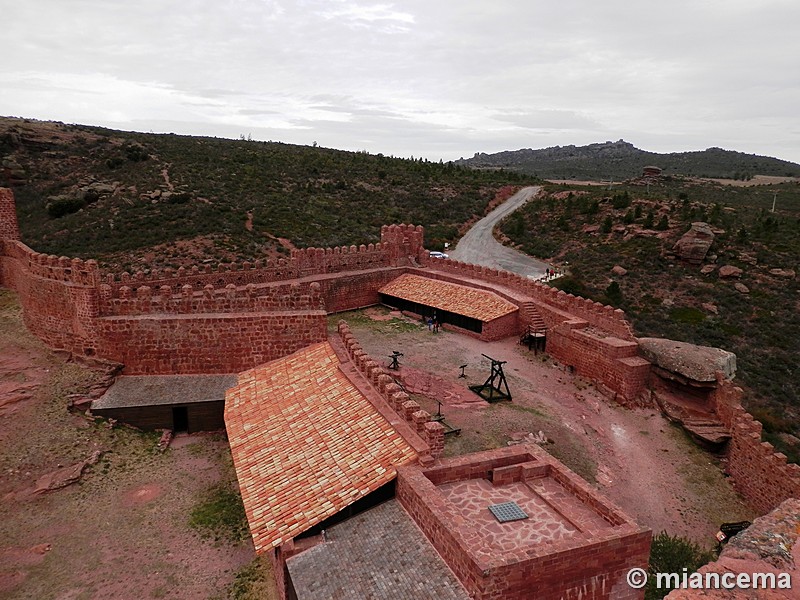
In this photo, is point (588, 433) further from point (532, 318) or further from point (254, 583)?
point (254, 583)

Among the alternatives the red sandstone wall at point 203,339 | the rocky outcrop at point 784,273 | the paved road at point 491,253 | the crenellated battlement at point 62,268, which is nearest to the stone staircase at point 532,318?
the red sandstone wall at point 203,339

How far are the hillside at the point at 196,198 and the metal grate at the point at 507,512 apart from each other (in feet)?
95.0

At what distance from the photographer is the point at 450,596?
25.6ft

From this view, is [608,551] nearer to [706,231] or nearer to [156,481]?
[156,481]

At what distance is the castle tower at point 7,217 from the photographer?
68.9ft

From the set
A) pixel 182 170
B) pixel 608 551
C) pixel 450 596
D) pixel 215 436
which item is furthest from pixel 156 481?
pixel 182 170

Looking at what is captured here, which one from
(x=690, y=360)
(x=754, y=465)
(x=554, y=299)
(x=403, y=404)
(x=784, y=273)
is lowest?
(x=754, y=465)

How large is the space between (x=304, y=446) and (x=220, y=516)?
278 centimetres

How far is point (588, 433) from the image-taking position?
52.8 feet

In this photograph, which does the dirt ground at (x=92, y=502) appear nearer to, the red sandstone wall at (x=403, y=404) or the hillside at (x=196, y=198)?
the red sandstone wall at (x=403, y=404)

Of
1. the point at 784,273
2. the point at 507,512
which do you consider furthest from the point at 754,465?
the point at 784,273

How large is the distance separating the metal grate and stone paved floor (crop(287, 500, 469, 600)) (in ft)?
4.39

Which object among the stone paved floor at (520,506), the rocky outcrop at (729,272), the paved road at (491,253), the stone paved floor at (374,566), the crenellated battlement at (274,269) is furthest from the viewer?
the paved road at (491,253)

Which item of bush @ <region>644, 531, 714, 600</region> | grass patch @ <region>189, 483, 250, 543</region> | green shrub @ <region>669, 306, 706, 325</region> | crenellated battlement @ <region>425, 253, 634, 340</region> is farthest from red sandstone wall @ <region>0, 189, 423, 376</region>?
green shrub @ <region>669, 306, 706, 325</region>
